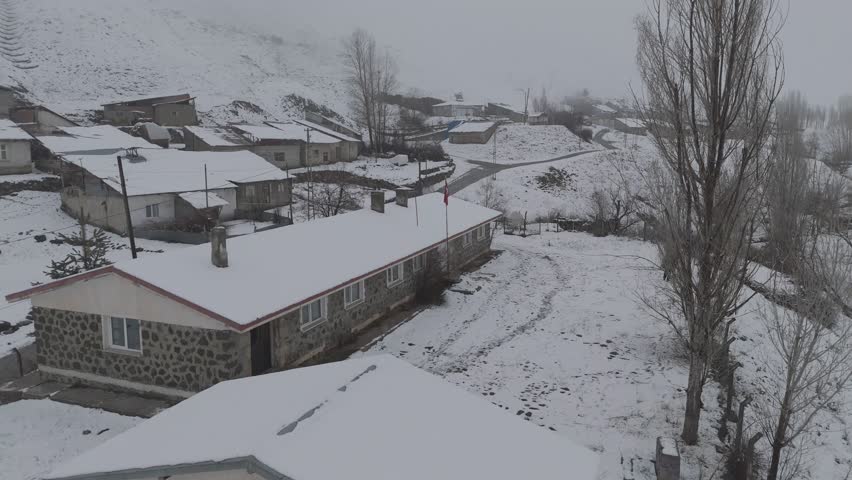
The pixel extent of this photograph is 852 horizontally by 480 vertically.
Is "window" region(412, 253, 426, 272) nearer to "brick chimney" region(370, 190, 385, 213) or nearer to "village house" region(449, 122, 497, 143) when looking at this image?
"brick chimney" region(370, 190, 385, 213)

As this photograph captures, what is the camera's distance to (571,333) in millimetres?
19719

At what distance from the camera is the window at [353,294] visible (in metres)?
18.0

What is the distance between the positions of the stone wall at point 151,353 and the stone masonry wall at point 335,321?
1458mm

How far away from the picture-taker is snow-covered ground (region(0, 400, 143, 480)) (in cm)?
1130

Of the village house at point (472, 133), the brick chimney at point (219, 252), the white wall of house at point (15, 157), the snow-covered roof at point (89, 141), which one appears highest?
the village house at point (472, 133)

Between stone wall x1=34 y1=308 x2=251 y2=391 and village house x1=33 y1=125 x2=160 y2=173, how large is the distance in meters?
26.2

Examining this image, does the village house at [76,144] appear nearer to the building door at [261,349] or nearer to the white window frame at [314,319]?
the white window frame at [314,319]

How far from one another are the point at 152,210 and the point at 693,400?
30.4 metres

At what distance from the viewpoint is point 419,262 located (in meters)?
Answer: 23.2

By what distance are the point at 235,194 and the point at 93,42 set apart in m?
56.5

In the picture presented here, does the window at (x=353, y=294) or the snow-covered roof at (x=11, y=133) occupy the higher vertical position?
the snow-covered roof at (x=11, y=133)

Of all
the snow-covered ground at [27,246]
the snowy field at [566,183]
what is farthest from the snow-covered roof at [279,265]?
the snowy field at [566,183]

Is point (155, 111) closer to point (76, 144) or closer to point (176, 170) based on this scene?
point (76, 144)

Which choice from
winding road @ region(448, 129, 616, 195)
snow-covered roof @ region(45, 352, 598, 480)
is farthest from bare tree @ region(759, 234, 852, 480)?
winding road @ region(448, 129, 616, 195)
